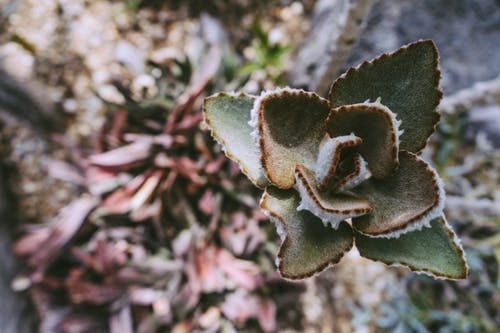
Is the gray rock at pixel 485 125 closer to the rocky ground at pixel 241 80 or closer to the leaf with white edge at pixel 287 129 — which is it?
the rocky ground at pixel 241 80

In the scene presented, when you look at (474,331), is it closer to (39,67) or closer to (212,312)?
(212,312)

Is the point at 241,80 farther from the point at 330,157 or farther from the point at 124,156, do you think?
the point at 330,157

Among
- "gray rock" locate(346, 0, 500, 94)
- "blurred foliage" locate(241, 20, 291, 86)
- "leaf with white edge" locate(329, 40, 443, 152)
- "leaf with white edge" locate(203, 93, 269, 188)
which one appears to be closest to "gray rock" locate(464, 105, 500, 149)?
"gray rock" locate(346, 0, 500, 94)

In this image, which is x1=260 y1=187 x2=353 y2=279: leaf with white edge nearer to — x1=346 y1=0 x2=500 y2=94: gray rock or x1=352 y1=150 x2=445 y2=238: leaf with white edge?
x1=352 y1=150 x2=445 y2=238: leaf with white edge

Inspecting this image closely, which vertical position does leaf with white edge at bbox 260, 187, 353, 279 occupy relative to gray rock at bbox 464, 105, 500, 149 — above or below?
above

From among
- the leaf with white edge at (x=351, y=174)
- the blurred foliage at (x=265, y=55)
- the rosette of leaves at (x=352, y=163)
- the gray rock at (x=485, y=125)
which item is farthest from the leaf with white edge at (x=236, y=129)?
the gray rock at (x=485, y=125)

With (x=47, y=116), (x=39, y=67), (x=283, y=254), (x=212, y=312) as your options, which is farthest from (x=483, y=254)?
(x=39, y=67)
